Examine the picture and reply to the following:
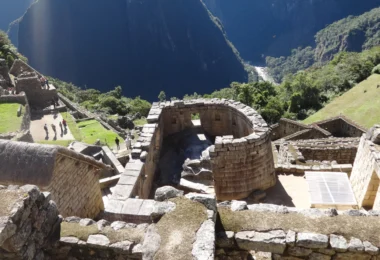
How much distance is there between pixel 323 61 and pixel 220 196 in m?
139

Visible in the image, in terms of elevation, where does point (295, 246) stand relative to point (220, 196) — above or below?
below

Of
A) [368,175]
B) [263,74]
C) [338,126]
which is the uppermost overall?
[263,74]

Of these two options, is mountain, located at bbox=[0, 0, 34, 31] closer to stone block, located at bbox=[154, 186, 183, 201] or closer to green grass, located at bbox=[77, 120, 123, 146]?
green grass, located at bbox=[77, 120, 123, 146]

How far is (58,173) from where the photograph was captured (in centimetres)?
703

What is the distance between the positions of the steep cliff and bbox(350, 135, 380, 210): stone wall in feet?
400

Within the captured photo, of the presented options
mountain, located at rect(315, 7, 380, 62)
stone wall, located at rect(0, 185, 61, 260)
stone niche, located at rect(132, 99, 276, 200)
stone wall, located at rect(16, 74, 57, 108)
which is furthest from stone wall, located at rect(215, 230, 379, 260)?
mountain, located at rect(315, 7, 380, 62)

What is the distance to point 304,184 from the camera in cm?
1077

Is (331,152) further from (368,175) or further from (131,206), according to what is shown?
(131,206)

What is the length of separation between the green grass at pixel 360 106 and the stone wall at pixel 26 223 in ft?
86.2

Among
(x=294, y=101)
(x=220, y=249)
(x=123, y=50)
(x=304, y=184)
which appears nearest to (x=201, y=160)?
(x=304, y=184)

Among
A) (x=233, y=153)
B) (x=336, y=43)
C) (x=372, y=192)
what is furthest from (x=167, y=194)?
(x=336, y=43)

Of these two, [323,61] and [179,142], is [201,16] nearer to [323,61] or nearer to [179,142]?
[323,61]

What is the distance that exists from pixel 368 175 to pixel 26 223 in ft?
24.3

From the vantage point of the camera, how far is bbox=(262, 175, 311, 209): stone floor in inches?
388
